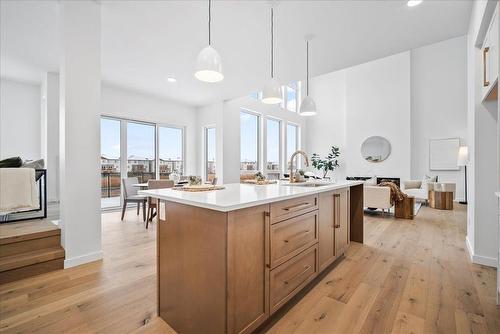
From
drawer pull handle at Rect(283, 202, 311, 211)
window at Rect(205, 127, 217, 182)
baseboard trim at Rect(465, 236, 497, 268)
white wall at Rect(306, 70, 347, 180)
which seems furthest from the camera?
white wall at Rect(306, 70, 347, 180)

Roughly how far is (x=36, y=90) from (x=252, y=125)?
549 centimetres

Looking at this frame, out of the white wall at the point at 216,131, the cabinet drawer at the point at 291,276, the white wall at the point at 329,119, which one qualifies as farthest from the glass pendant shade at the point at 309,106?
the white wall at the point at 329,119

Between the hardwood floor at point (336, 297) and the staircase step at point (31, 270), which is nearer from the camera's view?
the hardwood floor at point (336, 297)

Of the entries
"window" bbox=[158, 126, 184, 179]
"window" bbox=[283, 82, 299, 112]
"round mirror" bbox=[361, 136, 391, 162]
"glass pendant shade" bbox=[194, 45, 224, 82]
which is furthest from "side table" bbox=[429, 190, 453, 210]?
"window" bbox=[158, 126, 184, 179]

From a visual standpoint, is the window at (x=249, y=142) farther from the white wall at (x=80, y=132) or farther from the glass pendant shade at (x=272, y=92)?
the white wall at (x=80, y=132)

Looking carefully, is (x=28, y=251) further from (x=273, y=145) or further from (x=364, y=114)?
(x=364, y=114)

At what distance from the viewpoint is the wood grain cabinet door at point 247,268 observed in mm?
1176

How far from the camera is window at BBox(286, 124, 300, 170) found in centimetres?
897

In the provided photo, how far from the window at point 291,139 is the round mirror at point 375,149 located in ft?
8.36

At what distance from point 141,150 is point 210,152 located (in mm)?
1931

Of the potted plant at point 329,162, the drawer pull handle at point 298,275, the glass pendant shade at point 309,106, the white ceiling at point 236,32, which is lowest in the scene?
the drawer pull handle at point 298,275

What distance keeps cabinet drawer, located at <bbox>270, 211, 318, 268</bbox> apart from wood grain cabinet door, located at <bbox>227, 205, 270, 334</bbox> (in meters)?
0.09

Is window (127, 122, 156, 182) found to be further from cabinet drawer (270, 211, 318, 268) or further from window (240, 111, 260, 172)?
cabinet drawer (270, 211, 318, 268)

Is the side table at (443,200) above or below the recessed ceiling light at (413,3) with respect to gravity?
below
